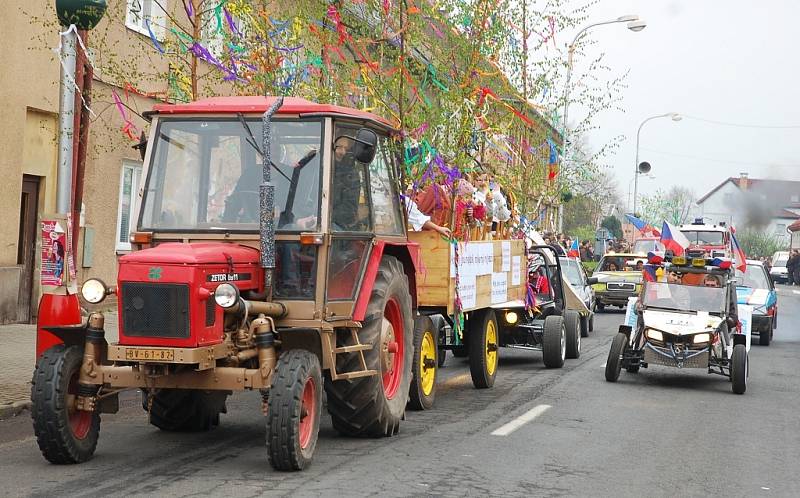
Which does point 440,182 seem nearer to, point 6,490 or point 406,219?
point 406,219

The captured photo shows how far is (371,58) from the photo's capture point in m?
16.8

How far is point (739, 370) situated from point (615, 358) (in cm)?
153

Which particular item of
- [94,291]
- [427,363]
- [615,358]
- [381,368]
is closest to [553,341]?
[615,358]

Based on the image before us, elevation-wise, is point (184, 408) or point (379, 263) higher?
point (379, 263)

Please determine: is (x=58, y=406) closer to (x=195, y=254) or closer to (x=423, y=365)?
(x=195, y=254)

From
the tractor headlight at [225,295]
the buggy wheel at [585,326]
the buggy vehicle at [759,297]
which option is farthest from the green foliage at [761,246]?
the tractor headlight at [225,295]

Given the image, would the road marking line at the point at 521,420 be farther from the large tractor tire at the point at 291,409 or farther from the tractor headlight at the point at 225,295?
the tractor headlight at the point at 225,295

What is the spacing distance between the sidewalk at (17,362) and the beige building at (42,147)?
3.38 ft

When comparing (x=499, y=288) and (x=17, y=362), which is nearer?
(x=17, y=362)

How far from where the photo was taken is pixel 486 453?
886 centimetres

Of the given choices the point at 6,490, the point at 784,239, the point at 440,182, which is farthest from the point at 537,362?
the point at 784,239

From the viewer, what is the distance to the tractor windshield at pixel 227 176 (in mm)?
8508

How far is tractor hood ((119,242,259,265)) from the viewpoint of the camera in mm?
7520

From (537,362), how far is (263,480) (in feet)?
33.7
